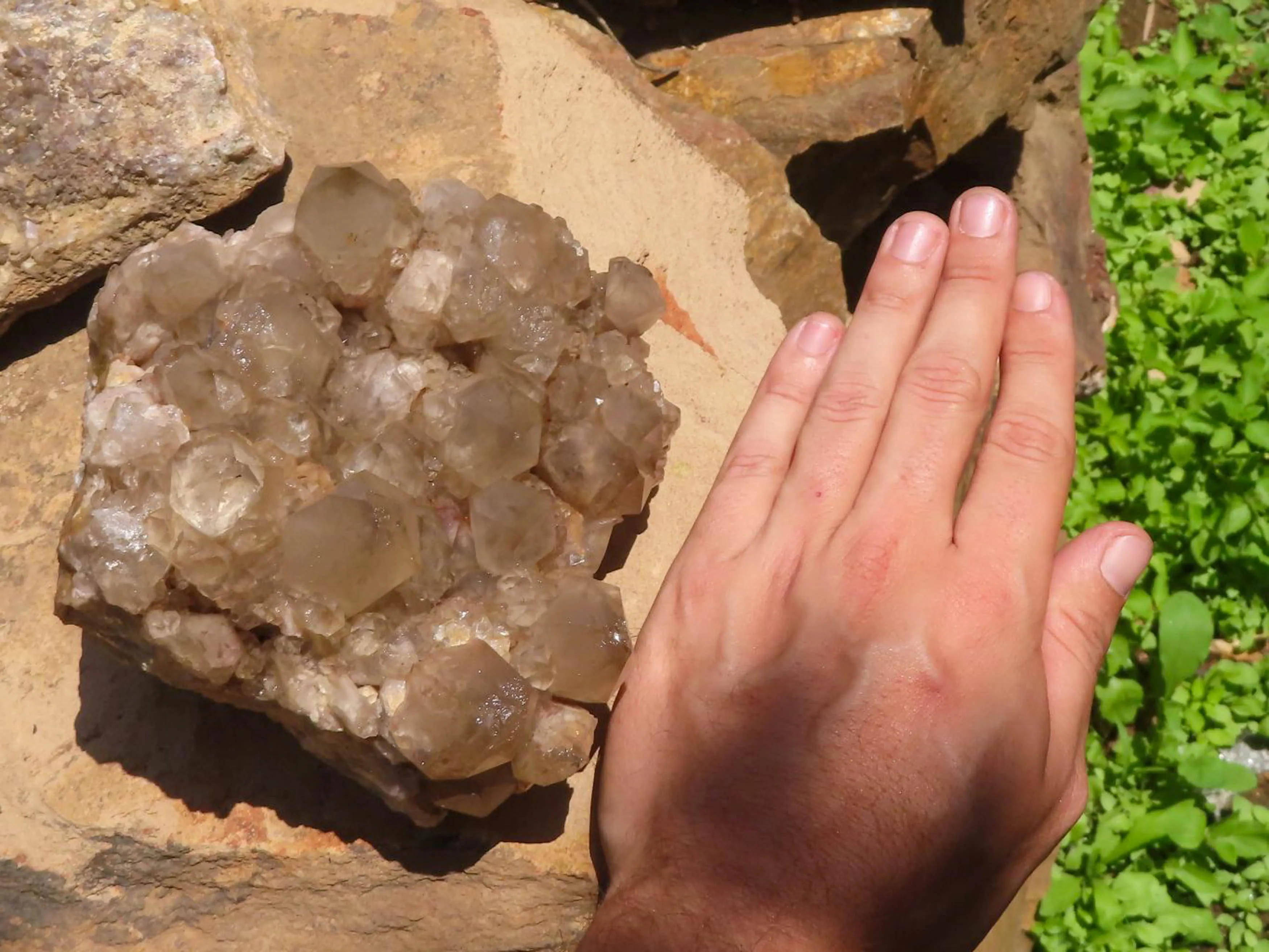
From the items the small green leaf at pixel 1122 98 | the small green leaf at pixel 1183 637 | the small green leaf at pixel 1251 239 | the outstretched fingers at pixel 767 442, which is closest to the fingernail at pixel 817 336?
the outstretched fingers at pixel 767 442

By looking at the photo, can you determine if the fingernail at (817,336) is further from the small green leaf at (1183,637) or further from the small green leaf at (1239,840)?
the small green leaf at (1239,840)

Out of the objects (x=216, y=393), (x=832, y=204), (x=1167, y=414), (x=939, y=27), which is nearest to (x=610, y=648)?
(x=216, y=393)

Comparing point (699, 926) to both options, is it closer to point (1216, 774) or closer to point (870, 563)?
point (870, 563)

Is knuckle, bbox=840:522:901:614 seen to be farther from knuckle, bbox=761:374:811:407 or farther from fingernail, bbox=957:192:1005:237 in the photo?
fingernail, bbox=957:192:1005:237

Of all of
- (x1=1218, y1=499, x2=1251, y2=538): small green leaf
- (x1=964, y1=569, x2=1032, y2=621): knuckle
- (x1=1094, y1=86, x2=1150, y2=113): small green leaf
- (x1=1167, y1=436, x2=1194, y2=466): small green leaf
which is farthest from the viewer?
(x1=1094, y1=86, x2=1150, y2=113): small green leaf

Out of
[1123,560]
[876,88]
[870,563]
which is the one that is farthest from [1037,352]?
[876,88]

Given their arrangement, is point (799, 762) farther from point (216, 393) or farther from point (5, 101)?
point (5, 101)

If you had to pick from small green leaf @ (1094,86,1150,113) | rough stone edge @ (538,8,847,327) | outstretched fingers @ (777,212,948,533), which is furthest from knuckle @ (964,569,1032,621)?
small green leaf @ (1094,86,1150,113)
